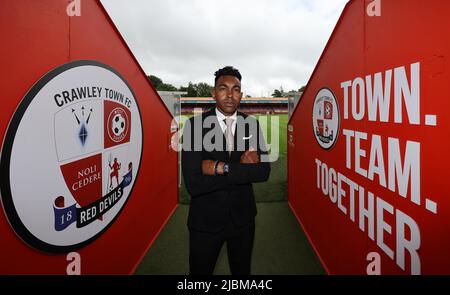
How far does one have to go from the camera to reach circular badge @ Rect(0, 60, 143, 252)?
1333mm

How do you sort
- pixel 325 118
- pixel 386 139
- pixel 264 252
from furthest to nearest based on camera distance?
pixel 264 252 → pixel 325 118 → pixel 386 139

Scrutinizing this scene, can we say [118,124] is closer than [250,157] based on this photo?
No

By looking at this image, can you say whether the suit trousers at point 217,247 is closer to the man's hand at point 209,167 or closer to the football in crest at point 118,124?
the man's hand at point 209,167

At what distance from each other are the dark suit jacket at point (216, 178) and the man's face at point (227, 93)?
10cm

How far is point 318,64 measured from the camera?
119 inches

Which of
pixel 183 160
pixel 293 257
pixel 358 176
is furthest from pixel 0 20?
pixel 293 257

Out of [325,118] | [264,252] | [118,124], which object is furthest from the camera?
[264,252]

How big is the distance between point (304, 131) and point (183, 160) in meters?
2.52

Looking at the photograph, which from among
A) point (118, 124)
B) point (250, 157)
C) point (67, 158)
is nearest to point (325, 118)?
point (250, 157)

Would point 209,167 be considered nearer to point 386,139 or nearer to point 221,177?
point 221,177

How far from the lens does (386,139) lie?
163 centimetres

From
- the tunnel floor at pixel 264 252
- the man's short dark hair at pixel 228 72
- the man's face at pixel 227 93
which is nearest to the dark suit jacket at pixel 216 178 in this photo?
the man's face at pixel 227 93

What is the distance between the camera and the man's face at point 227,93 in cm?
167

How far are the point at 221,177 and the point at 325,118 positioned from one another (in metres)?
1.62
